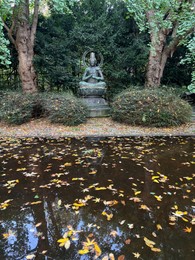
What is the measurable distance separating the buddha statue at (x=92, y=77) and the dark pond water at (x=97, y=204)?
4.97 m

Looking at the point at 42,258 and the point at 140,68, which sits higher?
→ the point at 140,68

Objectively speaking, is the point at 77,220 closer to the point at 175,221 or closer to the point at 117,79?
the point at 175,221

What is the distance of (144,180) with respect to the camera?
141 inches

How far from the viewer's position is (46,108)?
8250 mm

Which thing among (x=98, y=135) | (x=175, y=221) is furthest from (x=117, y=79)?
(x=175, y=221)

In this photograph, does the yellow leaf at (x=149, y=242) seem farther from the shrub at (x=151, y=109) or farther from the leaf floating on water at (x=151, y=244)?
the shrub at (x=151, y=109)

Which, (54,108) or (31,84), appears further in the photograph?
(31,84)

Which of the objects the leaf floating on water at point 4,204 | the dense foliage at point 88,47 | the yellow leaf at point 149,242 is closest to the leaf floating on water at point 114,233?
the yellow leaf at point 149,242

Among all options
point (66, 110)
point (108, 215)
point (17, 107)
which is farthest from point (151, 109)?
point (108, 215)

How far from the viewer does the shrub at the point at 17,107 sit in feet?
26.0

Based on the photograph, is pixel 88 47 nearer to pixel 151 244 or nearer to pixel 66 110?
pixel 66 110

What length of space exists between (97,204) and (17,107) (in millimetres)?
6243

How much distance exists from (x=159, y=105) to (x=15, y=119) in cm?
516

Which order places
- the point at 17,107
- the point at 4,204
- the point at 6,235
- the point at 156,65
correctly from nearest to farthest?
1. the point at 6,235
2. the point at 4,204
3. the point at 17,107
4. the point at 156,65
